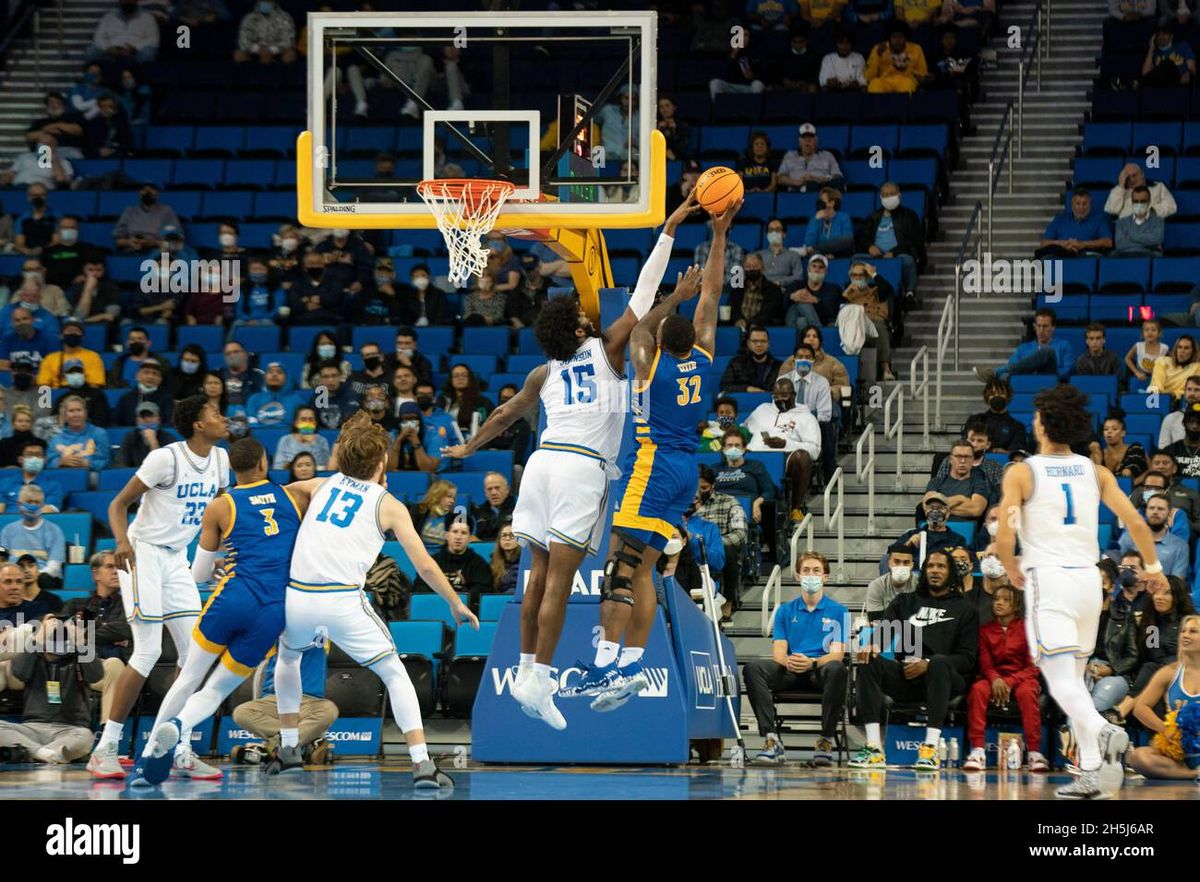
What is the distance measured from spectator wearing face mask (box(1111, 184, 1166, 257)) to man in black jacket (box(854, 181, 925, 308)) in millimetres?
2145

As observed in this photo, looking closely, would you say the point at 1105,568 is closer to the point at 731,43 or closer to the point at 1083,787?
the point at 1083,787

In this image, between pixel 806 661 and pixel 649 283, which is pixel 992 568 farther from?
pixel 649 283

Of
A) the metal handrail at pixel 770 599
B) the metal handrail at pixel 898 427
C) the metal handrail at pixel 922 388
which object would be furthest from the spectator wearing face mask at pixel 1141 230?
the metal handrail at pixel 770 599

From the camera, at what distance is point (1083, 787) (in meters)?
9.20

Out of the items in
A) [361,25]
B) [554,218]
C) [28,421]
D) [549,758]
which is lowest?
[549,758]

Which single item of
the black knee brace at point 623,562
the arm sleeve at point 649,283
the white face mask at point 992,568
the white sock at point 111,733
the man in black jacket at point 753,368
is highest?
the arm sleeve at point 649,283

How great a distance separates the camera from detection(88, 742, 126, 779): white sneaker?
10.8m

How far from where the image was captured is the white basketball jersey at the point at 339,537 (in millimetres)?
9977

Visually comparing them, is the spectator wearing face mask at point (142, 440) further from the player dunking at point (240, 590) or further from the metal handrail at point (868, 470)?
the player dunking at point (240, 590)

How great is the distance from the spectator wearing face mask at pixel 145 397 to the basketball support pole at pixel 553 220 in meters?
6.59

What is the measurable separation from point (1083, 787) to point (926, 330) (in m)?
10.8

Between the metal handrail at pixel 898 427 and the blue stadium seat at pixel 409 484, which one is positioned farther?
the metal handrail at pixel 898 427

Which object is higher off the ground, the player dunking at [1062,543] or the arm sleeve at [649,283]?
→ the arm sleeve at [649,283]
